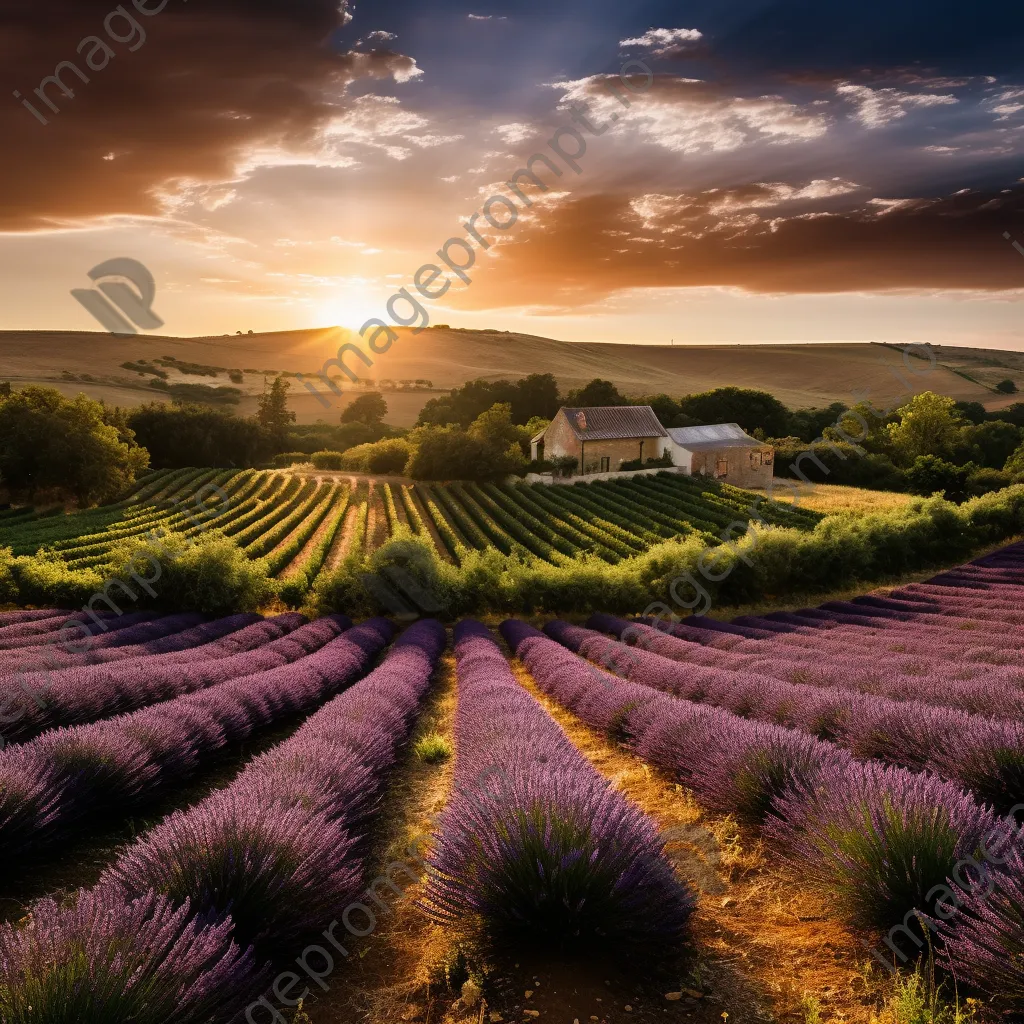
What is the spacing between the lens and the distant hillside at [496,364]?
82562mm

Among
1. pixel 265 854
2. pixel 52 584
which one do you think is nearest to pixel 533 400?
pixel 52 584

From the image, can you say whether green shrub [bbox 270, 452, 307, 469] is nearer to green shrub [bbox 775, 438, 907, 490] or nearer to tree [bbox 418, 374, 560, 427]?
tree [bbox 418, 374, 560, 427]

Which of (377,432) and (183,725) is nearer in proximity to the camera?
(183,725)

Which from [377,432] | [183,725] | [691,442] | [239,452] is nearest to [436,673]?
[183,725]

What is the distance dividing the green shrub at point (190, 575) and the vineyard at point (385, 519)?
5.34ft

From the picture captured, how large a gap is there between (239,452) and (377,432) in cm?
1396

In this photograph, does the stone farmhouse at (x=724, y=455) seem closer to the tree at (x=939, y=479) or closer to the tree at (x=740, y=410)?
the tree at (x=939, y=479)

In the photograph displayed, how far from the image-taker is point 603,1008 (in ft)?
6.81

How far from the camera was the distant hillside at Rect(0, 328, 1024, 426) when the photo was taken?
82.6 metres

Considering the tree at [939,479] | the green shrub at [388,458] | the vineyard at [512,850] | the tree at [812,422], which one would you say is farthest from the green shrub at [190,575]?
the tree at [812,422]

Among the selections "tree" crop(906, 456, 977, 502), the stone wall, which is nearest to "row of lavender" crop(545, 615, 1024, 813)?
the stone wall

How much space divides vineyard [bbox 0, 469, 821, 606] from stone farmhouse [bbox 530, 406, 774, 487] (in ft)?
12.8

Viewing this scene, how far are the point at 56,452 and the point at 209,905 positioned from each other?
4364cm

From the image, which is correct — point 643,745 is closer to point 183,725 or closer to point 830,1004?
point 830,1004
